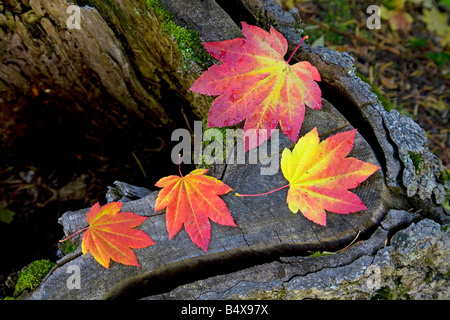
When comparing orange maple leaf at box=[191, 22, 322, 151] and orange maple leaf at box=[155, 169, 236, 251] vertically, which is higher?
orange maple leaf at box=[191, 22, 322, 151]

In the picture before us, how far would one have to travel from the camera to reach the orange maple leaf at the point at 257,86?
1.34 m

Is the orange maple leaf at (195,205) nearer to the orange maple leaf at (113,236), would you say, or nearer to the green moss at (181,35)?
the orange maple leaf at (113,236)

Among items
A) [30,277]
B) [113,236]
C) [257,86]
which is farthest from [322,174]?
[30,277]

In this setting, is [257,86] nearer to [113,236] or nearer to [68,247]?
[113,236]

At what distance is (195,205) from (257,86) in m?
A: 0.53

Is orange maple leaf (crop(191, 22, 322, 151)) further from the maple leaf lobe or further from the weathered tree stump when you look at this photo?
the maple leaf lobe

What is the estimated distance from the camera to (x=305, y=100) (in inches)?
54.1

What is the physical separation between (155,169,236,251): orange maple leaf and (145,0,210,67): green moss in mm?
540

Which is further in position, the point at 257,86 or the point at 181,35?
the point at 181,35

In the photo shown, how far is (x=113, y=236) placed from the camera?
1303 millimetres

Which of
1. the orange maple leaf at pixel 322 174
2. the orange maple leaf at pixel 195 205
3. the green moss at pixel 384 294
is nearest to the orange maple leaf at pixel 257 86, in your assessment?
the orange maple leaf at pixel 322 174

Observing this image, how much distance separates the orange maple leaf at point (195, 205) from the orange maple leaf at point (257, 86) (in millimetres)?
230

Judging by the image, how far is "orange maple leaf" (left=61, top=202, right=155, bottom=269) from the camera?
1.27 m

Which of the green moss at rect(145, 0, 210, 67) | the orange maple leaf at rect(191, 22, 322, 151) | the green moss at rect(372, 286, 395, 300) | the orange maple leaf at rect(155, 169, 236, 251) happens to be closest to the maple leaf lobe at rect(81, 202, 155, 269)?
the orange maple leaf at rect(155, 169, 236, 251)
